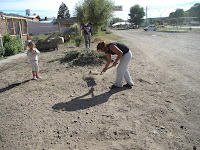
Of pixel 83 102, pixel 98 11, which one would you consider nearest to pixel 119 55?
pixel 83 102

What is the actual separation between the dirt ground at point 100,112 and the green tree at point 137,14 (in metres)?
68.2

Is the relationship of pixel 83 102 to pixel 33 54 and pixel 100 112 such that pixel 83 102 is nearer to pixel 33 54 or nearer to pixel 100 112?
pixel 100 112

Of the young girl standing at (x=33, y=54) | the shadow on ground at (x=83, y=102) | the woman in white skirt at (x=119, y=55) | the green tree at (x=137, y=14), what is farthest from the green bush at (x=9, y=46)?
the green tree at (x=137, y=14)

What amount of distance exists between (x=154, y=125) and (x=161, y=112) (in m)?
0.53

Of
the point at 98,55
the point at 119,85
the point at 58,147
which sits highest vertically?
the point at 98,55

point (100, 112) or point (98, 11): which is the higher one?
point (98, 11)

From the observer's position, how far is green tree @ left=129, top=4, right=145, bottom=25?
69.1 m

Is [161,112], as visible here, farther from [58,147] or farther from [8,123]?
[8,123]

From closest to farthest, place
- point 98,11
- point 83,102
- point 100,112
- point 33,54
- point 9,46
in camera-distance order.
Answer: point 100,112
point 83,102
point 33,54
point 9,46
point 98,11

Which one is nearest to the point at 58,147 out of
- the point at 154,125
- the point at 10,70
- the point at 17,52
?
the point at 154,125

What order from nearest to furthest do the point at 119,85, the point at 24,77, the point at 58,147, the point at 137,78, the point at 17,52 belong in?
1. the point at 58,147
2. the point at 119,85
3. the point at 137,78
4. the point at 24,77
5. the point at 17,52

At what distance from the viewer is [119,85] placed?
473 centimetres

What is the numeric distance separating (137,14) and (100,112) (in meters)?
72.4

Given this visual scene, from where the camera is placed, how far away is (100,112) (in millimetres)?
3605
